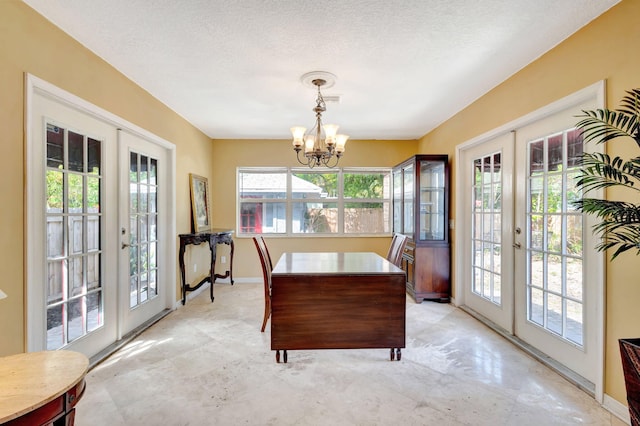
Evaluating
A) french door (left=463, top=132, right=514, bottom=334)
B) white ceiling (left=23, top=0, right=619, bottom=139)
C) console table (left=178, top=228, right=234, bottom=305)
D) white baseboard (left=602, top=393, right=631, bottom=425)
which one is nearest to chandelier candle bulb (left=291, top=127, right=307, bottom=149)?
white ceiling (left=23, top=0, right=619, bottom=139)

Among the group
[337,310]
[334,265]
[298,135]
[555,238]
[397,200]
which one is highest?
[298,135]

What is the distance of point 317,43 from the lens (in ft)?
7.33

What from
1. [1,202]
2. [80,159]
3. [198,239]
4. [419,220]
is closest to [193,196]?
[198,239]

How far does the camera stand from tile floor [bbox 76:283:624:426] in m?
1.85

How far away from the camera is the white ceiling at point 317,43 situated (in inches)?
73.5

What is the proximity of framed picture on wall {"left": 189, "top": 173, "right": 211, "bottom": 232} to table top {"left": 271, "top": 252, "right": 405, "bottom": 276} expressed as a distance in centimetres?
180

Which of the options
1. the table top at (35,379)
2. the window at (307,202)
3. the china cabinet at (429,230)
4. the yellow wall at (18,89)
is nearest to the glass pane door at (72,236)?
the yellow wall at (18,89)

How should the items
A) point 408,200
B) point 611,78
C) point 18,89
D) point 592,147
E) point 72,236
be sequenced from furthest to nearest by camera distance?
point 408,200
point 72,236
point 592,147
point 611,78
point 18,89

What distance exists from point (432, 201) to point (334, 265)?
6.82 feet

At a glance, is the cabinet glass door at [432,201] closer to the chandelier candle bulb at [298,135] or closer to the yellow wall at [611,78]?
the yellow wall at [611,78]

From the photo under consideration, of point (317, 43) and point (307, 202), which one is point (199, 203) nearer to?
point (307, 202)

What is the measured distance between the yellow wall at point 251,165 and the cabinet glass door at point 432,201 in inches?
50.0

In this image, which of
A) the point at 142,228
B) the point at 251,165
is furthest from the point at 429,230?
the point at 142,228

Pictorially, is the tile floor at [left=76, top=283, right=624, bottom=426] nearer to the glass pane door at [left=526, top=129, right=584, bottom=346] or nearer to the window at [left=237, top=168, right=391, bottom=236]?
the glass pane door at [left=526, top=129, right=584, bottom=346]
